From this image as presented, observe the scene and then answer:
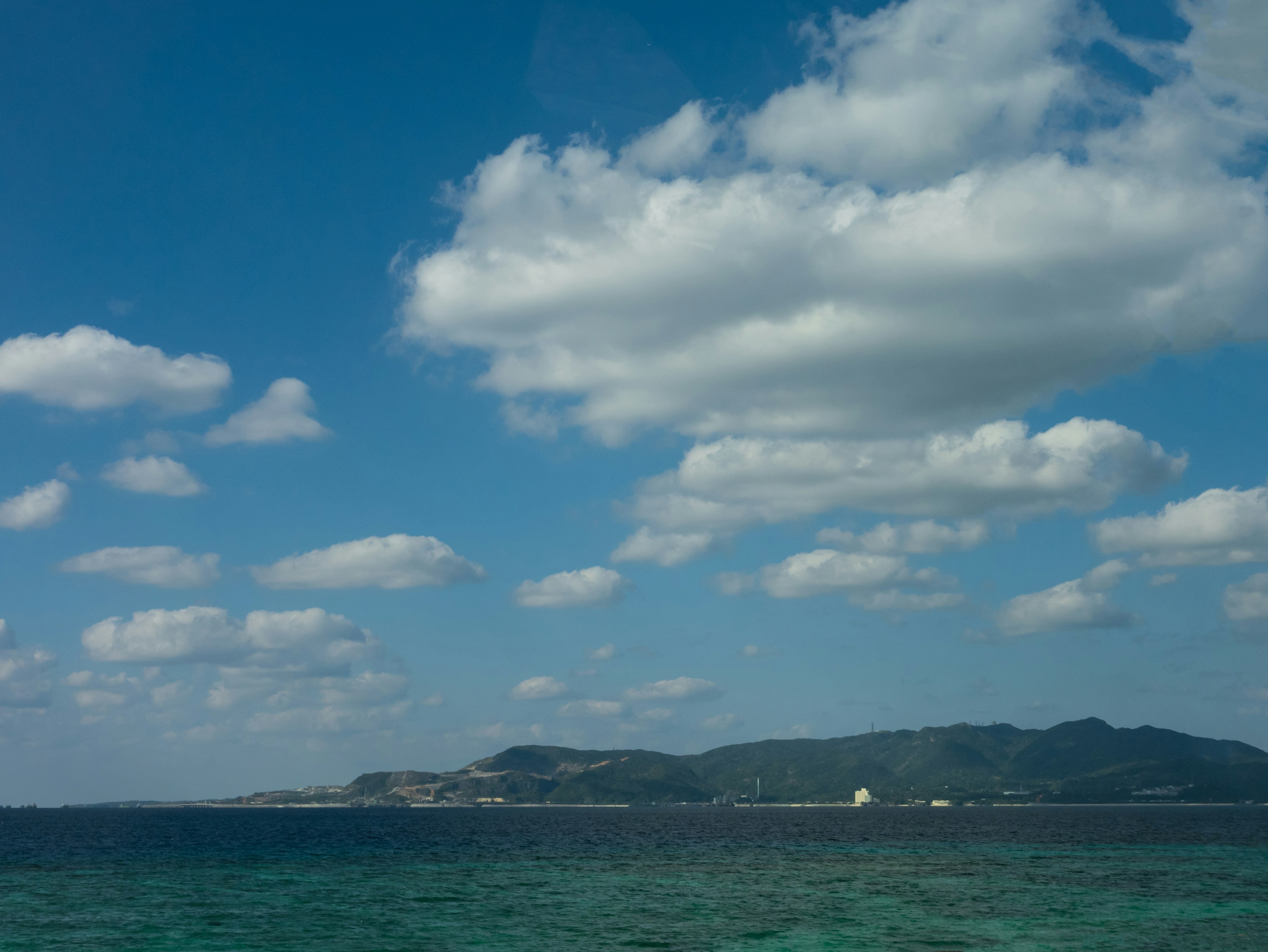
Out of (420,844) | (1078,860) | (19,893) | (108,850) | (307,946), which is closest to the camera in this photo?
(307,946)

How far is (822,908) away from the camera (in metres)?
78.6

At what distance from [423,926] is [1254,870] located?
98027 millimetres

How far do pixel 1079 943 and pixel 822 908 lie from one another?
21367mm

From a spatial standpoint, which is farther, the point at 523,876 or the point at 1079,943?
the point at 523,876

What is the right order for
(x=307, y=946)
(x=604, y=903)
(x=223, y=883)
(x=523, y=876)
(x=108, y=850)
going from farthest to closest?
(x=108, y=850) → (x=523, y=876) → (x=223, y=883) → (x=604, y=903) → (x=307, y=946)

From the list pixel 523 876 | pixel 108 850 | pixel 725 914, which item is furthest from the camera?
pixel 108 850

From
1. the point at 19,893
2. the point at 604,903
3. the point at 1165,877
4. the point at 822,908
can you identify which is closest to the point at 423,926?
the point at 604,903

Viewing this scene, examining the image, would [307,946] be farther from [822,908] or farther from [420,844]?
[420,844]

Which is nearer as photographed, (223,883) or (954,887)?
(954,887)

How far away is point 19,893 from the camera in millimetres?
91375

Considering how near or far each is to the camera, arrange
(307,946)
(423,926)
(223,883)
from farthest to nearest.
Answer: (223,883) < (423,926) < (307,946)

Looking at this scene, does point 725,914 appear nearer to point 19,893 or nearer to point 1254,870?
point 19,893

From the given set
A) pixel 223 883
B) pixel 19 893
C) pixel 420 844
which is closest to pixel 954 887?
pixel 223 883

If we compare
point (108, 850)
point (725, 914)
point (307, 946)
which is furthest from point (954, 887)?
point (108, 850)
